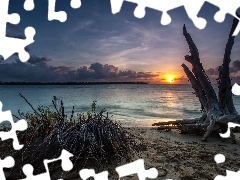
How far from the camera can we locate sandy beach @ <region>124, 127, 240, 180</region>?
3988 mm

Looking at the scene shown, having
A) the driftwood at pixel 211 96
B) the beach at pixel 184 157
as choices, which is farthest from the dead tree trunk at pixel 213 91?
the beach at pixel 184 157

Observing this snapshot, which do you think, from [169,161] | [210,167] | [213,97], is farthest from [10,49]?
[213,97]

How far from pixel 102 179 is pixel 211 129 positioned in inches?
159

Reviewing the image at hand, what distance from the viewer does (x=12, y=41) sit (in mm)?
3377

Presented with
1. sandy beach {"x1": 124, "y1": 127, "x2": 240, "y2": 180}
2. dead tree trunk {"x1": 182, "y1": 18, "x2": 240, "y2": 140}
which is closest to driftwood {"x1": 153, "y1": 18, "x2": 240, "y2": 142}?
dead tree trunk {"x1": 182, "y1": 18, "x2": 240, "y2": 140}

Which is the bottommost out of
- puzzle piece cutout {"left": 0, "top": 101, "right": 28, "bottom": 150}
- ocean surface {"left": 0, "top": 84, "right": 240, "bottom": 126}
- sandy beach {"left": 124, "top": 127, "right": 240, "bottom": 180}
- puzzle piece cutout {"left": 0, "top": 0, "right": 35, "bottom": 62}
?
ocean surface {"left": 0, "top": 84, "right": 240, "bottom": 126}

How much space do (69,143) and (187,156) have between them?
88.2 inches

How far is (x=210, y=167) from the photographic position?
13.9ft

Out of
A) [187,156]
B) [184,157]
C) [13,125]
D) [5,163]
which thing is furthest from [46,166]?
[187,156]

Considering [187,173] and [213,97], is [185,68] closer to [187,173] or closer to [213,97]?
[213,97]

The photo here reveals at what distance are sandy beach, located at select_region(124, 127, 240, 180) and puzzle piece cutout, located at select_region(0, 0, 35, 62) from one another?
7.63 ft

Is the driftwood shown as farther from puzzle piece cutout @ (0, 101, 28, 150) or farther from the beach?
puzzle piece cutout @ (0, 101, 28, 150)

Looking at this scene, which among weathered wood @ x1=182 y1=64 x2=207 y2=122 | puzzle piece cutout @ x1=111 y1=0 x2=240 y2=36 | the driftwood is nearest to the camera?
puzzle piece cutout @ x1=111 y1=0 x2=240 y2=36
